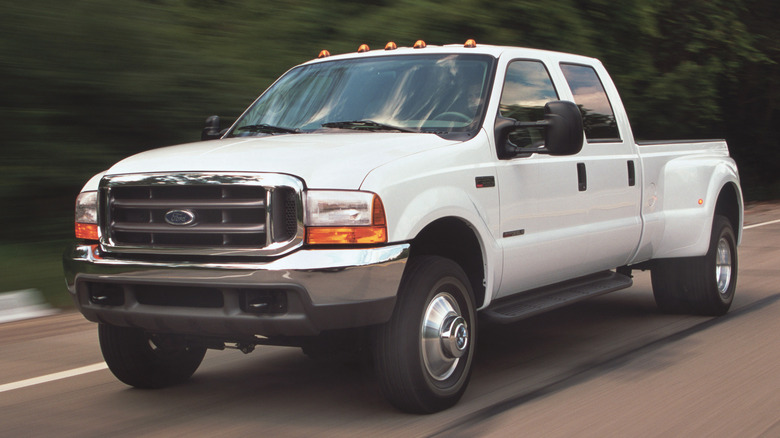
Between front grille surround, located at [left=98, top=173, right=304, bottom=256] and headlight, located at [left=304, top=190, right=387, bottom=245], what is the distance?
0.05 metres

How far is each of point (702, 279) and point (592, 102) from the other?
1.70 m

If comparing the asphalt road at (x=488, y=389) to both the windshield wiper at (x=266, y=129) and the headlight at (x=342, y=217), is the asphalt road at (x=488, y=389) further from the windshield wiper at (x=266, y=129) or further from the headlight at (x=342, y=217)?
the windshield wiper at (x=266, y=129)

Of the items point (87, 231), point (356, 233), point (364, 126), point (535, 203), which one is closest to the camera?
point (356, 233)

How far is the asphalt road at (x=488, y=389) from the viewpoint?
4699mm

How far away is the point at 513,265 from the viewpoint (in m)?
5.52

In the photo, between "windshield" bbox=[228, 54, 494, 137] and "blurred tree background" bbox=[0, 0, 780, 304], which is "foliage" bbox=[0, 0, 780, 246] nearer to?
"blurred tree background" bbox=[0, 0, 780, 304]

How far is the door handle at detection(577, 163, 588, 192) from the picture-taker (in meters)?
6.14

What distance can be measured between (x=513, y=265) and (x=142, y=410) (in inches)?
82.3

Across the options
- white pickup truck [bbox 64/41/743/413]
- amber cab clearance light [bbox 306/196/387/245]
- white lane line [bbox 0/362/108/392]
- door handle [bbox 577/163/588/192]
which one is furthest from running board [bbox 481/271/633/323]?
white lane line [bbox 0/362/108/392]

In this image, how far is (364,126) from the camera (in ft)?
18.2

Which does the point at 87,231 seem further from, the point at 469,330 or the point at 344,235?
the point at 469,330

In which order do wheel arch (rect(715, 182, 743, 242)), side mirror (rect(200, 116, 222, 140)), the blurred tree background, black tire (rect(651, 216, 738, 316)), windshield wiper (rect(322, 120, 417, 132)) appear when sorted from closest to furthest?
windshield wiper (rect(322, 120, 417, 132)), side mirror (rect(200, 116, 222, 140)), black tire (rect(651, 216, 738, 316)), wheel arch (rect(715, 182, 743, 242)), the blurred tree background

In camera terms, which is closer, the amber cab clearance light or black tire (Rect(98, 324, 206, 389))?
the amber cab clearance light

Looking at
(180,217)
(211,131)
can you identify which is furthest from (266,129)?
(180,217)
